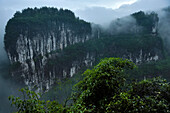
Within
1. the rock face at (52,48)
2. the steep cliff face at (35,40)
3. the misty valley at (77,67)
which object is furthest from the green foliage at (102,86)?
the steep cliff face at (35,40)

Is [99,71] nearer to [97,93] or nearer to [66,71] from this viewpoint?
[97,93]

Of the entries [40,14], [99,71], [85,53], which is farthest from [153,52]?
[99,71]

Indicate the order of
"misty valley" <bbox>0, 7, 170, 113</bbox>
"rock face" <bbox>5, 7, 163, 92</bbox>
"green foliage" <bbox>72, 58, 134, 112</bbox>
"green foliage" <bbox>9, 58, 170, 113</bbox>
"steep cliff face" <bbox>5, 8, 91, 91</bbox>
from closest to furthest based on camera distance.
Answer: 1. "green foliage" <bbox>9, 58, 170, 113</bbox>
2. "misty valley" <bbox>0, 7, 170, 113</bbox>
3. "green foliage" <bbox>72, 58, 134, 112</bbox>
4. "steep cliff face" <bbox>5, 8, 91, 91</bbox>
5. "rock face" <bbox>5, 7, 163, 92</bbox>

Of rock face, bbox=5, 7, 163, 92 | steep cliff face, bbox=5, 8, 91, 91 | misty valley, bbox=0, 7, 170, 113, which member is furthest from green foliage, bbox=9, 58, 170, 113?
steep cliff face, bbox=5, 8, 91, 91

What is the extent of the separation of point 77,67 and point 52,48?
1067 centimetres

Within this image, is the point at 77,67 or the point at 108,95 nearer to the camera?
the point at 108,95

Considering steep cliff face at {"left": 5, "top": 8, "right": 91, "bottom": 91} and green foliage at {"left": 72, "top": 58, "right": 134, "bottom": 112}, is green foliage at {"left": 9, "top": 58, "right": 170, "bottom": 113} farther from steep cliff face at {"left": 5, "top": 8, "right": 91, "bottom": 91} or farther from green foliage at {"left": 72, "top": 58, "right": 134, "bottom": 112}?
steep cliff face at {"left": 5, "top": 8, "right": 91, "bottom": 91}

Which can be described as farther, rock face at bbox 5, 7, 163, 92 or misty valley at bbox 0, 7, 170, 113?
rock face at bbox 5, 7, 163, 92

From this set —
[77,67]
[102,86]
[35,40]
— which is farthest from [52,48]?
[102,86]

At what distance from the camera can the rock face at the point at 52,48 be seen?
26734 mm

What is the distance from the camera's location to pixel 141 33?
54750 millimetres

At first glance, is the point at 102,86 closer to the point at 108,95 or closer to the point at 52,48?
the point at 108,95

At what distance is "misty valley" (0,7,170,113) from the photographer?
8.18 ft

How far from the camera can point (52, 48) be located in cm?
3500
